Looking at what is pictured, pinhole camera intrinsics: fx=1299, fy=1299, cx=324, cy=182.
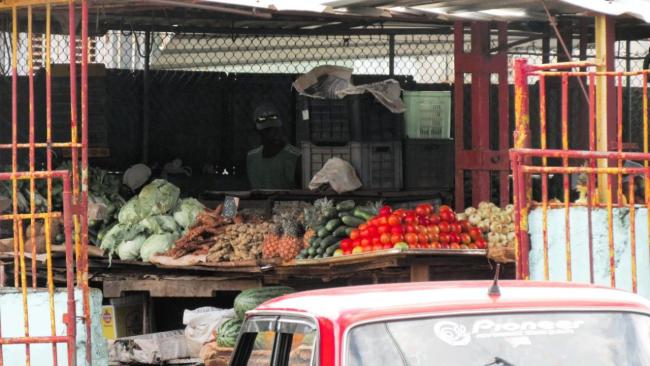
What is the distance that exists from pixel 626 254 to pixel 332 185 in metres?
4.57

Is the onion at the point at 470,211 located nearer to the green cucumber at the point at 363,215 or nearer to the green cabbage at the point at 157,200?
the green cucumber at the point at 363,215

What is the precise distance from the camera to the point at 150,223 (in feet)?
40.0

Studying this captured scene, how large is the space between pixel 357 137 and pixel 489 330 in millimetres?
8581

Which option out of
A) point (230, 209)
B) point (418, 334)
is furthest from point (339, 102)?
point (418, 334)

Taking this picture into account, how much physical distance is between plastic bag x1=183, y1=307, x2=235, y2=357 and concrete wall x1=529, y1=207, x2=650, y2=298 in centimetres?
369

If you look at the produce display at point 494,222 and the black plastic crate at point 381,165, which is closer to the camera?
the produce display at point 494,222

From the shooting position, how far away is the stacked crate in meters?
12.9

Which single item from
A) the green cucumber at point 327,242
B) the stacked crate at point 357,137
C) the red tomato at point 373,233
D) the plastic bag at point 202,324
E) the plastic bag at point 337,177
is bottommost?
the plastic bag at point 202,324

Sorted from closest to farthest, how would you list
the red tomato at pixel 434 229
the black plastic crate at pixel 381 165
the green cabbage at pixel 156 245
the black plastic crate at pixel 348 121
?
the red tomato at pixel 434 229 < the green cabbage at pixel 156 245 < the black plastic crate at pixel 381 165 < the black plastic crate at pixel 348 121

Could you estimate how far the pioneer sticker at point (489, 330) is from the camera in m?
4.41

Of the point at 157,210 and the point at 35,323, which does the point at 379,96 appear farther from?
the point at 35,323

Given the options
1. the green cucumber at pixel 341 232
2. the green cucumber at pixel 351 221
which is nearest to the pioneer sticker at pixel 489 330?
the green cucumber at pixel 341 232

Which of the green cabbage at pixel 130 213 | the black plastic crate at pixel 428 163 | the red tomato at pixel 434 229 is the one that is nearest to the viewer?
the red tomato at pixel 434 229

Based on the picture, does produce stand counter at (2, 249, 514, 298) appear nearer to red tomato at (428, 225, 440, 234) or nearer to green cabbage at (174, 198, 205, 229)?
red tomato at (428, 225, 440, 234)
